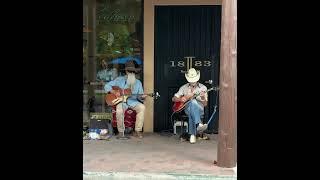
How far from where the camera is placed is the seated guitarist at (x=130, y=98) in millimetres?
8711

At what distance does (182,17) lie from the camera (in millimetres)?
9289

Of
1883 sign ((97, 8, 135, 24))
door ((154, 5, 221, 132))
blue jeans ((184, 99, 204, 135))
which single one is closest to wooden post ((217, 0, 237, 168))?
blue jeans ((184, 99, 204, 135))

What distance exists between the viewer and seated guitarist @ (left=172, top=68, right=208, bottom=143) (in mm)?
8398

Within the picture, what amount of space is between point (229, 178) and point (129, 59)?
3.66 meters

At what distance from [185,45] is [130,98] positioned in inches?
57.8

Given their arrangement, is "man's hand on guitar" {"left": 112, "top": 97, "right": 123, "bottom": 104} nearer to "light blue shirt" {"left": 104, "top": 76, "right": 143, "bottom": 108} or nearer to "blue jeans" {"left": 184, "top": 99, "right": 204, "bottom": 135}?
"light blue shirt" {"left": 104, "top": 76, "right": 143, "bottom": 108}

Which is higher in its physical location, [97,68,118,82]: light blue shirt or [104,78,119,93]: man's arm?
[97,68,118,82]: light blue shirt

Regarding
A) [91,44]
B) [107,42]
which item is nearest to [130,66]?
[107,42]

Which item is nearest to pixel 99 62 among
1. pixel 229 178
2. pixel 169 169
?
pixel 169 169

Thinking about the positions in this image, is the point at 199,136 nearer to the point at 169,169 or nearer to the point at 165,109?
the point at 165,109

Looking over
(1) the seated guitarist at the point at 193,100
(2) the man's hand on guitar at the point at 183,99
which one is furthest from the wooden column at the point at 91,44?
(2) the man's hand on guitar at the point at 183,99

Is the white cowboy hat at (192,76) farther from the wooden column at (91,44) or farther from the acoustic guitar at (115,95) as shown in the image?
the wooden column at (91,44)

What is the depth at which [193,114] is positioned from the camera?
836cm

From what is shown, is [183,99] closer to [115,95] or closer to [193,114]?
[193,114]
